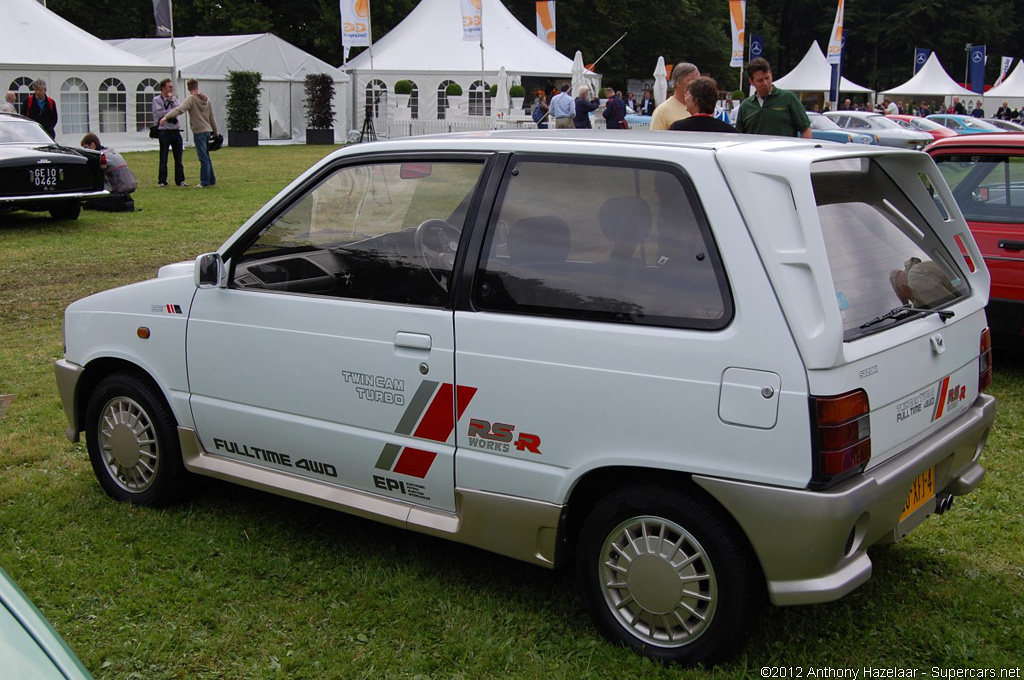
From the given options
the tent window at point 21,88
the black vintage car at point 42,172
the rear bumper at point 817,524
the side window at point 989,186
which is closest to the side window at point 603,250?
the rear bumper at point 817,524

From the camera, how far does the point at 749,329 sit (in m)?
3.05

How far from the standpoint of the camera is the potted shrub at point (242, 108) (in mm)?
31938

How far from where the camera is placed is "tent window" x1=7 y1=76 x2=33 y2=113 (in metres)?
25.0

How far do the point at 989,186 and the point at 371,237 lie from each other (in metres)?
4.94

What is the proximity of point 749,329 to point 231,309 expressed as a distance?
2.28 m

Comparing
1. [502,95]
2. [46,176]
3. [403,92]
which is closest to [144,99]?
[403,92]

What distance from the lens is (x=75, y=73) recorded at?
26.0m

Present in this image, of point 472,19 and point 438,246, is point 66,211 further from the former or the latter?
point 472,19

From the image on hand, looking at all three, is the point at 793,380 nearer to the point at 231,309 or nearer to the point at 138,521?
the point at 231,309

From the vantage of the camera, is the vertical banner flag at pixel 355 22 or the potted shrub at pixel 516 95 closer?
the vertical banner flag at pixel 355 22

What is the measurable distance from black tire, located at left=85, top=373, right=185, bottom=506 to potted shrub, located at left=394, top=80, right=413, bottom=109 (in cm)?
3144

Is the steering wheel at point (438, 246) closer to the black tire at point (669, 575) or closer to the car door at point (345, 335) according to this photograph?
the car door at point (345, 335)

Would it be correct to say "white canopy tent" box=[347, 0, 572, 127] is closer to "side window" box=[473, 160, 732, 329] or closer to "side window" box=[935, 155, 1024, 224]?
"side window" box=[935, 155, 1024, 224]

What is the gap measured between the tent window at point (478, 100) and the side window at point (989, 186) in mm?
28799
